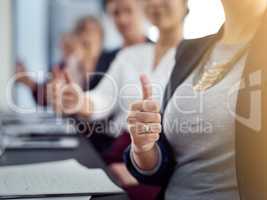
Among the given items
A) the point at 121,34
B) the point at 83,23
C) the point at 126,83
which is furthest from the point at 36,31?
the point at 126,83

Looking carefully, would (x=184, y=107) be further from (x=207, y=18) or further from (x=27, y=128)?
(x=27, y=128)

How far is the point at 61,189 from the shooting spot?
2.28 feet

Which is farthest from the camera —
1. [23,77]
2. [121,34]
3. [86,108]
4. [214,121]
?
[23,77]

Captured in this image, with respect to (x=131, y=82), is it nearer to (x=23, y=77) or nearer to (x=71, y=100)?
(x=71, y=100)

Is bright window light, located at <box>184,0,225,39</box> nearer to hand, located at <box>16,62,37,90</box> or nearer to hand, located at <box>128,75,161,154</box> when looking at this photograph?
hand, located at <box>128,75,161,154</box>

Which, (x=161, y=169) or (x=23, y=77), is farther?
(x=23, y=77)

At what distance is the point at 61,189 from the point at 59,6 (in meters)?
1.55

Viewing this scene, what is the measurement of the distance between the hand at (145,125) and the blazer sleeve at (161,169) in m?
0.03

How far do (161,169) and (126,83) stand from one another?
21 centimetres

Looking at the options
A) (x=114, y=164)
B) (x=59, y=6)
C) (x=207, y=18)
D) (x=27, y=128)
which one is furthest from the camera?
(x=59, y=6)

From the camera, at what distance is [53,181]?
731 millimetres

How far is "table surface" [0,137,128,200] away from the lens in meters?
0.89

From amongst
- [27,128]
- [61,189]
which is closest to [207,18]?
[61,189]

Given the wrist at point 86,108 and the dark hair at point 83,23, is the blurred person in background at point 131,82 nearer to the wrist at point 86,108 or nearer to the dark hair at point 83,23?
the wrist at point 86,108
